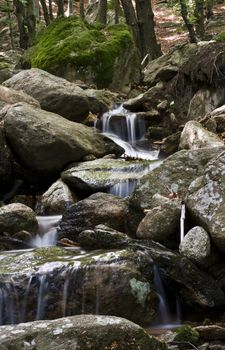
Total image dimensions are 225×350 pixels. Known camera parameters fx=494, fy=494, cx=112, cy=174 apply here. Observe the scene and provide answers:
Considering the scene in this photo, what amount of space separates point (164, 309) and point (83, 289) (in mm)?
1003

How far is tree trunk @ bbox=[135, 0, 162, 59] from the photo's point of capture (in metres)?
17.0

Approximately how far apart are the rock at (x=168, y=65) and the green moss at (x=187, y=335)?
9064 millimetres

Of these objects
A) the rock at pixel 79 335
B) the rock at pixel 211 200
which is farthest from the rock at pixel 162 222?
the rock at pixel 79 335

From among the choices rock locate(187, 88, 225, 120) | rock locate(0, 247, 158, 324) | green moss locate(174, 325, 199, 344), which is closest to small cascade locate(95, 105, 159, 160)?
rock locate(187, 88, 225, 120)

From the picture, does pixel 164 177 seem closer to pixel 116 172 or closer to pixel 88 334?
pixel 116 172

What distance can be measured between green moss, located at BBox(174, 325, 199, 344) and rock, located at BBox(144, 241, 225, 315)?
0.73m

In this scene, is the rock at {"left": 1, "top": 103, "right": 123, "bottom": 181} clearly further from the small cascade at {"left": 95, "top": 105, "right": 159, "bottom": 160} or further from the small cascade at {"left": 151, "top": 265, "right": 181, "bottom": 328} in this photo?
the small cascade at {"left": 151, "top": 265, "right": 181, "bottom": 328}

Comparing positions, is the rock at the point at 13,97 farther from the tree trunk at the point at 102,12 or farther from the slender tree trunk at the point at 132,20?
the tree trunk at the point at 102,12

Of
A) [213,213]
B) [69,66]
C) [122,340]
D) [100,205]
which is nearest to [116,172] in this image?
[100,205]

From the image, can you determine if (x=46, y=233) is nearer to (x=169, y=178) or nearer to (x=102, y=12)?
(x=169, y=178)

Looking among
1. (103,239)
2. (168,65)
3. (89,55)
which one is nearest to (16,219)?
(103,239)

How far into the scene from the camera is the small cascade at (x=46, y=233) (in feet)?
24.4

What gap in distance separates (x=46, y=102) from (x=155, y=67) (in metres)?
5.01

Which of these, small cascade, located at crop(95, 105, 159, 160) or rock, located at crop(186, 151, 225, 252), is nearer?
rock, located at crop(186, 151, 225, 252)
